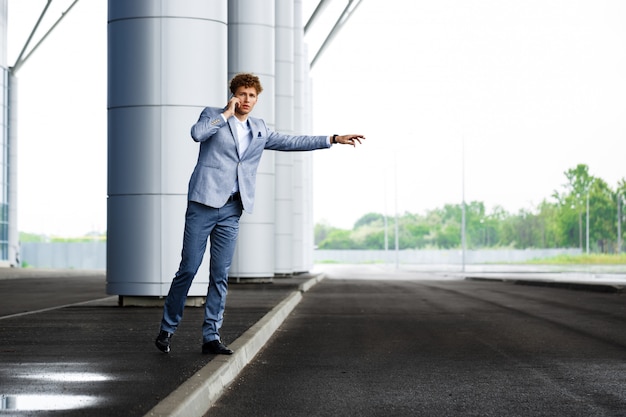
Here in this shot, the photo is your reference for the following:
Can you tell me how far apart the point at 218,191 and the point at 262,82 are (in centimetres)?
2322

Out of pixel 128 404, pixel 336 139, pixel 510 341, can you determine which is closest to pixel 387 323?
pixel 510 341

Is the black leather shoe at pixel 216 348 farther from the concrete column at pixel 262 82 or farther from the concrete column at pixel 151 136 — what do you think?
the concrete column at pixel 262 82

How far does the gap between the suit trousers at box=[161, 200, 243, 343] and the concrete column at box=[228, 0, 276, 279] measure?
837 inches

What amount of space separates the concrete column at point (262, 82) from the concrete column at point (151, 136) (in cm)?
1417

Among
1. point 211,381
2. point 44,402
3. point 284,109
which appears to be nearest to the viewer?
point 44,402

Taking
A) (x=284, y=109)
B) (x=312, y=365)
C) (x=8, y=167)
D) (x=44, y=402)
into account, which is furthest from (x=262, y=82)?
(x=8, y=167)

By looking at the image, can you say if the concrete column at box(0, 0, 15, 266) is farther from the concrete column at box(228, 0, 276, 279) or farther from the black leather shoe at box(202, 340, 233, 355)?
the black leather shoe at box(202, 340, 233, 355)

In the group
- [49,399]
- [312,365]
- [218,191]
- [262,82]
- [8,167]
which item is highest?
[8,167]

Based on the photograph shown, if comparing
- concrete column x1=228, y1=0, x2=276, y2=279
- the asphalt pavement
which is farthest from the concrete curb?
concrete column x1=228, y1=0, x2=276, y2=279

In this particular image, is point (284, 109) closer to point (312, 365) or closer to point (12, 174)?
point (312, 365)

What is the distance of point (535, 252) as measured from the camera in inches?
4998

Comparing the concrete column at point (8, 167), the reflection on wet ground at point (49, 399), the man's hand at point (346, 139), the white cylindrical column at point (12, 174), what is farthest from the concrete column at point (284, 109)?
the reflection on wet ground at point (49, 399)

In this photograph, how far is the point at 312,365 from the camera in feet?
31.3

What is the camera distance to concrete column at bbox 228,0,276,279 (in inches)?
1201
